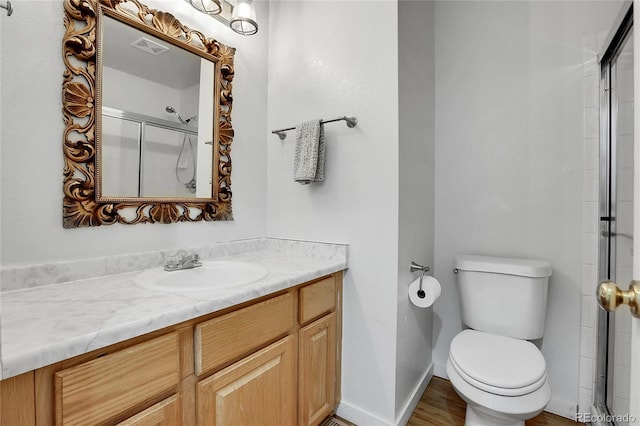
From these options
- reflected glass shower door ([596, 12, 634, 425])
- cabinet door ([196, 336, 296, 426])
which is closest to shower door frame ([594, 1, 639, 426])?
reflected glass shower door ([596, 12, 634, 425])

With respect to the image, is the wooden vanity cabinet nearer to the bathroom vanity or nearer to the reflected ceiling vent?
the bathroom vanity

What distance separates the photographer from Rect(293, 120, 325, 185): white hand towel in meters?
1.49

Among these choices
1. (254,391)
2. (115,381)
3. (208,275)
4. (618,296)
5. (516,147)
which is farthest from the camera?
(516,147)

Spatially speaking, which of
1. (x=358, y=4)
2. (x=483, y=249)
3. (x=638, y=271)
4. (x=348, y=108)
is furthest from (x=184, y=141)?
(x=483, y=249)

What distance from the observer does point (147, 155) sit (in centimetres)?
129

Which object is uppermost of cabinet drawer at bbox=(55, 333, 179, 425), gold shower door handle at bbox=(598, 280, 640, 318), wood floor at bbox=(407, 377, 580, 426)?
gold shower door handle at bbox=(598, 280, 640, 318)

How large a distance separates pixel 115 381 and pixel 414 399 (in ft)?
4.82

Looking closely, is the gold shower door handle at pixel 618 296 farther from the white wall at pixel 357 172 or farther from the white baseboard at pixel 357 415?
the white baseboard at pixel 357 415

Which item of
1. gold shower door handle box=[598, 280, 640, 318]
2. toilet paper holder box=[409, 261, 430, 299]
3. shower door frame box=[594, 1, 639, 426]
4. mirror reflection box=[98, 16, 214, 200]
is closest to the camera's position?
gold shower door handle box=[598, 280, 640, 318]

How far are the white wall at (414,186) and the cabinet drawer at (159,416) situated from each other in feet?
3.13

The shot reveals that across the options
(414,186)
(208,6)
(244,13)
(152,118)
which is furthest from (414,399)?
(208,6)

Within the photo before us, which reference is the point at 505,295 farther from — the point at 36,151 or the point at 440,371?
the point at 36,151

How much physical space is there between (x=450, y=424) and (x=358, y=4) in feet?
7.01

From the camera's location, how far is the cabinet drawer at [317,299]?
127cm
